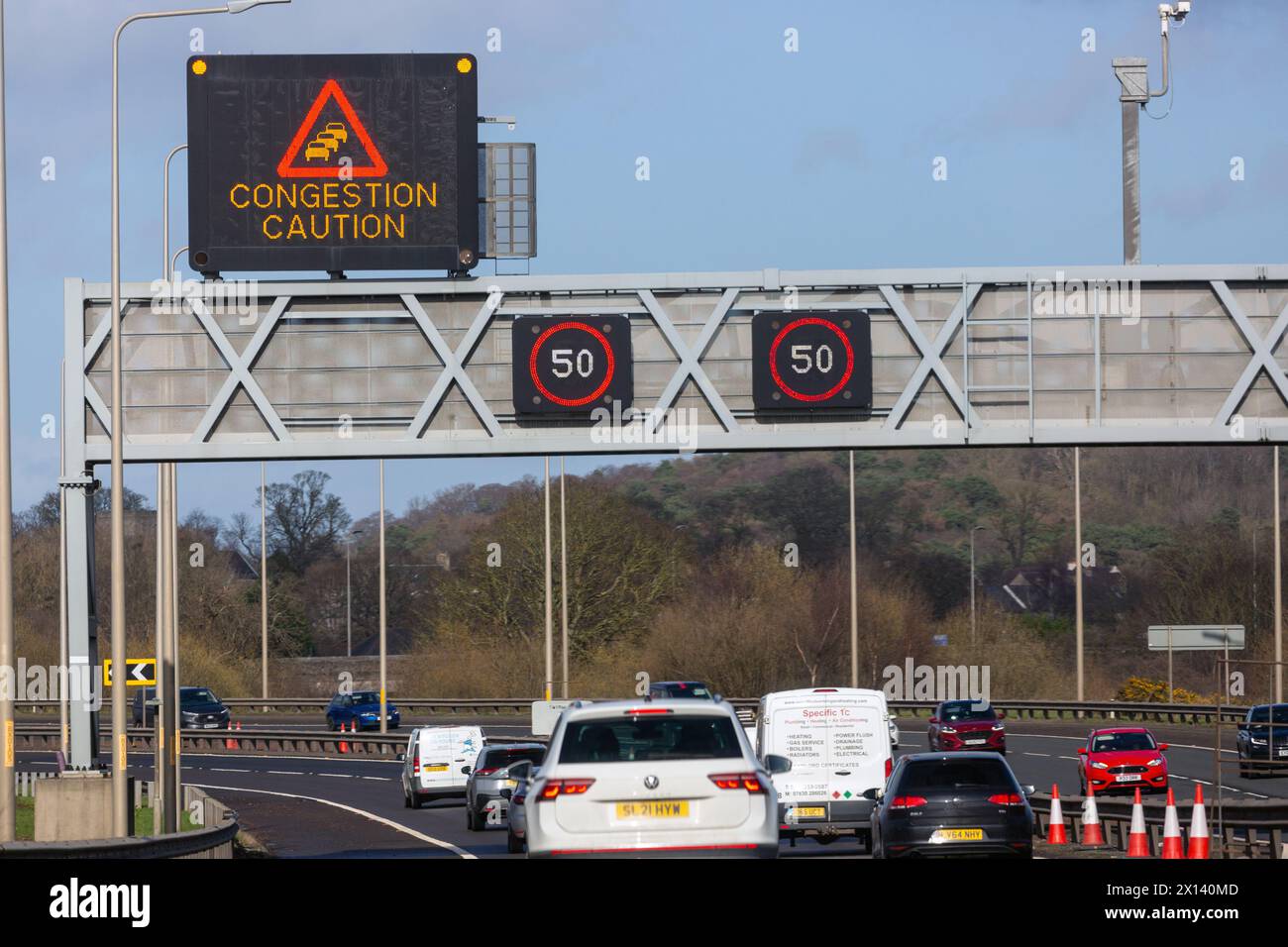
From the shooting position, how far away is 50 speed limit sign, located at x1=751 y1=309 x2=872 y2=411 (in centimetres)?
2433

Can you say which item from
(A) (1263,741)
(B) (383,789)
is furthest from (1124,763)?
(B) (383,789)

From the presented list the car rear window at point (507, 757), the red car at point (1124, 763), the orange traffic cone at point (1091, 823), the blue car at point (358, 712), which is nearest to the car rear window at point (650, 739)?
the orange traffic cone at point (1091, 823)

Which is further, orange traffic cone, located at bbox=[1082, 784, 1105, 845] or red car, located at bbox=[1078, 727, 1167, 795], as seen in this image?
red car, located at bbox=[1078, 727, 1167, 795]

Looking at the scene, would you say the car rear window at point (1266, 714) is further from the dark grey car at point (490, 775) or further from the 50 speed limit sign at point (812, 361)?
the 50 speed limit sign at point (812, 361)

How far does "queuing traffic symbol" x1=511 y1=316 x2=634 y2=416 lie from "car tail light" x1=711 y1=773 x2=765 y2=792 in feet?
32.7

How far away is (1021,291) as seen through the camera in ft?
80.7

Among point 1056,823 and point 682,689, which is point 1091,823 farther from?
point 682,689

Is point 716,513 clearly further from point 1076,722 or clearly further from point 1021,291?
point 1021,291

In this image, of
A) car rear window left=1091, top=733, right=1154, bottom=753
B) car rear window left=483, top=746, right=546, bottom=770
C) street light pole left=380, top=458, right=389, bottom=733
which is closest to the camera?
car rear window left=483, top=746, right=546, bottom=770

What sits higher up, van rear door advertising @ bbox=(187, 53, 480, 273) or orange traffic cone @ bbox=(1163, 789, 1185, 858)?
van rear door advertising @ bbox=(187, 53, 480, 273)

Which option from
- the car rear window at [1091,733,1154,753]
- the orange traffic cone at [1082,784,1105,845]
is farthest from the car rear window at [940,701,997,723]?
the orange traffic cone at [1082,784,1105,845]

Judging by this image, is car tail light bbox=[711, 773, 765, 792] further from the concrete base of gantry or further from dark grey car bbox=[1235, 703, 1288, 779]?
dark grey car bbox=[1235, 703, 1288, 779]

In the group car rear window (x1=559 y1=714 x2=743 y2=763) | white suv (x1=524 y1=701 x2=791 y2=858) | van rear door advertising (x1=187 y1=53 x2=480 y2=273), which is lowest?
white suv (x1=524 y1=701 x2=791 y2=858)

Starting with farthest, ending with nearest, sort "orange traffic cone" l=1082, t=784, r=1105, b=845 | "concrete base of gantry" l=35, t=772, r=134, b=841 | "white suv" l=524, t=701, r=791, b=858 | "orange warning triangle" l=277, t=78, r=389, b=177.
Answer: "orange traffic cone" l=1082, t=784, r=1105, b=845 < "concrete base of gantry" l=35, t=772, r=134, b=841 < "orange warning triangle" l=277, t=78, r=389, b=177 < "white suv" l=524, t=701, r=791, b=858
